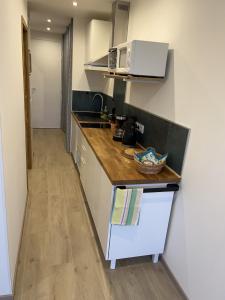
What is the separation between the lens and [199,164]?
5.31ft

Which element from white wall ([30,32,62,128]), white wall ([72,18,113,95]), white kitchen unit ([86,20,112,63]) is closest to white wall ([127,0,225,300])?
white kitchen unit ([86,20,112,63])

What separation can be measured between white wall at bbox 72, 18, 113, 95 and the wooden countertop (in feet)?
5.13

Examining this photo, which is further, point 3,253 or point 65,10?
point 65,10

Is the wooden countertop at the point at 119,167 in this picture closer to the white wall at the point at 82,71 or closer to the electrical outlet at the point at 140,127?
the electrical outlet at the point at 140,127

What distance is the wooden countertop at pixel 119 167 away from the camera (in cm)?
176

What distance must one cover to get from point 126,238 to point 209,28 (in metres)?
1.65

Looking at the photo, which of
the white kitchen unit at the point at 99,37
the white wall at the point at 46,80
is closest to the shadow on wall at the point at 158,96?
the white kitchen unit at the point at 99,37

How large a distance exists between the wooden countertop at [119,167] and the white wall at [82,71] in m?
1.56

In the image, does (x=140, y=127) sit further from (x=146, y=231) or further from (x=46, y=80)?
(x=46, y=80)

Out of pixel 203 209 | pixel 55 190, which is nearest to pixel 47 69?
pixel 55 190

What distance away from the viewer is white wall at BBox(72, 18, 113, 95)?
4.06 meters

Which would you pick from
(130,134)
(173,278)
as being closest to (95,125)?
(130,134)

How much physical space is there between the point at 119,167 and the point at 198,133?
26.9 inches

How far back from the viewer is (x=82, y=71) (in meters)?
4.33
